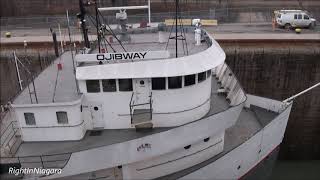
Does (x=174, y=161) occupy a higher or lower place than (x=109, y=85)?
lower

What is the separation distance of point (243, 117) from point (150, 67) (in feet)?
19.8

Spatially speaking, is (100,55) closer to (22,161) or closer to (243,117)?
(22,161)

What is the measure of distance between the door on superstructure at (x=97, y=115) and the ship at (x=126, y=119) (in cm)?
3

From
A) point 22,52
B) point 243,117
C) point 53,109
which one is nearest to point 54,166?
point 53,109

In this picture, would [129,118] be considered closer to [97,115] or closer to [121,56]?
[97,115]

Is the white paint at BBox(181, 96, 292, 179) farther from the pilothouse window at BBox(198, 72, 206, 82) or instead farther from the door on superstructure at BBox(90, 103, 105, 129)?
the door on superstructure at BBox(90, 103, 105, 129)

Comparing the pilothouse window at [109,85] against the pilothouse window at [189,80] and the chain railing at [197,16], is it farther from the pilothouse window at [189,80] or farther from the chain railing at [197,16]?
the chain railing at [197,16]

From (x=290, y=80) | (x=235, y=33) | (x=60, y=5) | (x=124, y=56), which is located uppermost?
(x=60, y=5)

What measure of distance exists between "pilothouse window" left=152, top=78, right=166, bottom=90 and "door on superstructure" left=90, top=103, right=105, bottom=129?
1.86m

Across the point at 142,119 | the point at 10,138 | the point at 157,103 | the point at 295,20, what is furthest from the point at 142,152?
the point at 295,20

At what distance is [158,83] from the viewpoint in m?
10.4

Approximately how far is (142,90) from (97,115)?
1.69 metres

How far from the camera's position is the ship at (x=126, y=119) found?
987 centimetres

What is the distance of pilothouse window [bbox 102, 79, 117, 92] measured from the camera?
10.3 metres
